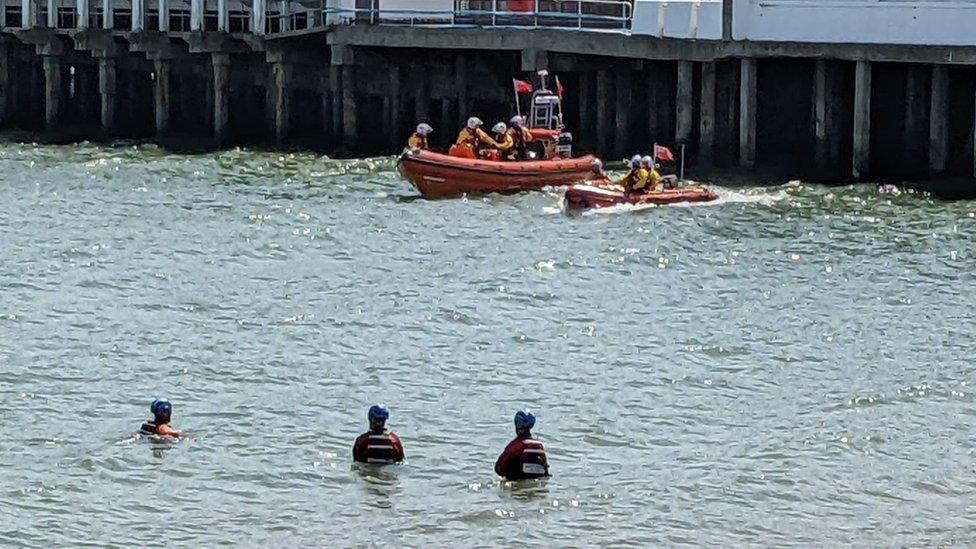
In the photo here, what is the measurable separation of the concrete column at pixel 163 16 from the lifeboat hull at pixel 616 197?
1620 cm

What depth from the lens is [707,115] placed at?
47.8m

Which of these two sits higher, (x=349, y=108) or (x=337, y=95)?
(x=337, y=95)

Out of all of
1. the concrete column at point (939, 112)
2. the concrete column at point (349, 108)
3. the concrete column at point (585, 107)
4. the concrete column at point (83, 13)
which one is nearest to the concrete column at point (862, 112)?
the concrete column at point (939, 112)

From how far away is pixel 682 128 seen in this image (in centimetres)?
4800

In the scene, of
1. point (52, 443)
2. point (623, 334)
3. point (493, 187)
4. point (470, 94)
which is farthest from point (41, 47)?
point (52, 443)

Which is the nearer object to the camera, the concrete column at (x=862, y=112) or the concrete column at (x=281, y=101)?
the concrete column at (x=862, y=112)

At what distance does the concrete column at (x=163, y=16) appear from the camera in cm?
5675

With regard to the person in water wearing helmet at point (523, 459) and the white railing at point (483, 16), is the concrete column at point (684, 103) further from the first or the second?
the person in water wearing helmet at point (523, 459)

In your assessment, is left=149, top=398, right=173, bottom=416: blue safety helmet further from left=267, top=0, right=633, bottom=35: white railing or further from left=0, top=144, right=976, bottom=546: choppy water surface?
left=267, top=0, right=633, bottom=35: white railing

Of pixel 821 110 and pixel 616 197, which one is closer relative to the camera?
pixel 616 197

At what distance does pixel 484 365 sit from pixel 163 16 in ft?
90.0

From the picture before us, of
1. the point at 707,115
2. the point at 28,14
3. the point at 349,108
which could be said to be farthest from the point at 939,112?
the point at 28,14

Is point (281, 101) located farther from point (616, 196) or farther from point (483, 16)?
point (616, 196)

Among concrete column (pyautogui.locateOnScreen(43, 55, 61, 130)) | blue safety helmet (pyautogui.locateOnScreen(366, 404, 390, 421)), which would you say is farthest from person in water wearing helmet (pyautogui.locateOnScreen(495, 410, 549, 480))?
concrete column (pyautogui.locateOnScreen(43, 55, 61, 130))
